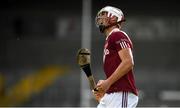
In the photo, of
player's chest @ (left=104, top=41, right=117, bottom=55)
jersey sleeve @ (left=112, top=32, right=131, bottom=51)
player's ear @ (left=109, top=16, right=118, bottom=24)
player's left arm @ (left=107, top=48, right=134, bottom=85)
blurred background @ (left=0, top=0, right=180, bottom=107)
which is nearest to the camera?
player's left arm @ (left=107, top=48, right=134, bottom=85)

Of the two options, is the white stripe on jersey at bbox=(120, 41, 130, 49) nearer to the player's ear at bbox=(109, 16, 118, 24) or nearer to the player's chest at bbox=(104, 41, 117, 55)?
the player's chest at bbox=(104, 41, 117, 55)

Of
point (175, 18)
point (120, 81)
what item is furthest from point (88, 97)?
point (120, 81)

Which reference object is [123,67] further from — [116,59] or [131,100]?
[131,100]

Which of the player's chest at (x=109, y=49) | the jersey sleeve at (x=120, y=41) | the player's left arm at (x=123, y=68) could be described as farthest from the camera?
the player's chest at (x=109, y=49)

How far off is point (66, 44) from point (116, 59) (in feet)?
23.4

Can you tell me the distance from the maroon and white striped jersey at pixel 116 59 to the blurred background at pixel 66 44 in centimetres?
675

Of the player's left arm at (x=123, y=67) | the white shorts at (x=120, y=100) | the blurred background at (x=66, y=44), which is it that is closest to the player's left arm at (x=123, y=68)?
the player's left arm at (x=123, y=67)

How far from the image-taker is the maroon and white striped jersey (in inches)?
241

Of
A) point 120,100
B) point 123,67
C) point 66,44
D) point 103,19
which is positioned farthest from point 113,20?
point 66,44

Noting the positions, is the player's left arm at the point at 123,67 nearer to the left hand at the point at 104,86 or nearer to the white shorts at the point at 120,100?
the left hand at the point at 104,86

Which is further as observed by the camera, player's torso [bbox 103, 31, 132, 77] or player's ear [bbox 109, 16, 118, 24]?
player's ear [bbox 109, 16, 118, 24]

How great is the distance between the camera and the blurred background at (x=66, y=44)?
1308cm

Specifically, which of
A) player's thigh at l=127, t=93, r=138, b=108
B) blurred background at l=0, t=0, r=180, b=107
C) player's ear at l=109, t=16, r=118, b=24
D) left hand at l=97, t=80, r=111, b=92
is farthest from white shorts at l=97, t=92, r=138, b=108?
blurred background at l=0, t=0, r=180, b=107

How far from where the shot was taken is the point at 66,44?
13242 millimetres
